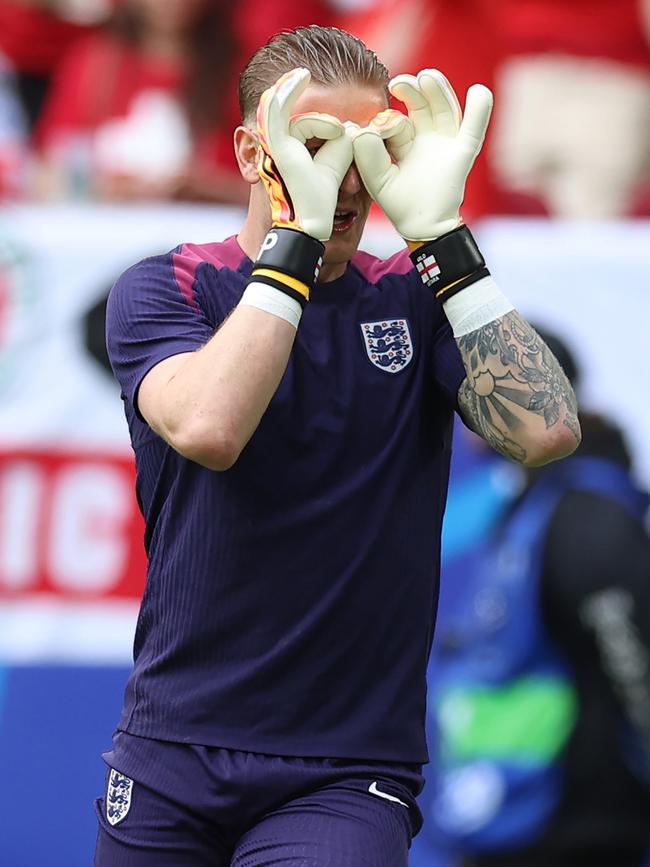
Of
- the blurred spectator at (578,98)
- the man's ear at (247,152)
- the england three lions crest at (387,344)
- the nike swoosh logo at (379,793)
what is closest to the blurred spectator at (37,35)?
the blurred spectator at (578,98)

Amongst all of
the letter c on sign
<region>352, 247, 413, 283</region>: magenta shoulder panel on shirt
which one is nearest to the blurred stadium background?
<region>352, 247, 413, 283</region>: magenta shoulder panel on shirt

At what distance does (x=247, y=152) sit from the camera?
2887mm

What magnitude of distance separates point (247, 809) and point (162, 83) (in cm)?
443

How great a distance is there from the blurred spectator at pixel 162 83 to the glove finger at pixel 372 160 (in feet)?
11.4

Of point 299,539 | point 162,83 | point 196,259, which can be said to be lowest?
point 299,539

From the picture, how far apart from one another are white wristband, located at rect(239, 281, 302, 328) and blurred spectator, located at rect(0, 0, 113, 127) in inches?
185

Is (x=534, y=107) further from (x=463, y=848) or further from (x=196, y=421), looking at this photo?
(x=196, y=421)

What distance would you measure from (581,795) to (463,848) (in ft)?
1.51

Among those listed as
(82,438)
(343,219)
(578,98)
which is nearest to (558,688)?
(82,438)

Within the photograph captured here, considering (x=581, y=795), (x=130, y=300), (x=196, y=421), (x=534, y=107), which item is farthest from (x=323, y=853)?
(x=534, y=107)

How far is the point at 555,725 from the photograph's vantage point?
4906 millimetres

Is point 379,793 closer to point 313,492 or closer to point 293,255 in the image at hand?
point 313,492

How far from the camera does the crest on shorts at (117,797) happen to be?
2.75m

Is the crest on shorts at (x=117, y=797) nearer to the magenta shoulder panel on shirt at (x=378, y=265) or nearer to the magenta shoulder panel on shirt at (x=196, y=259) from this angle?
the magenta shoulder panel on shirt at (x=196, y=259)
